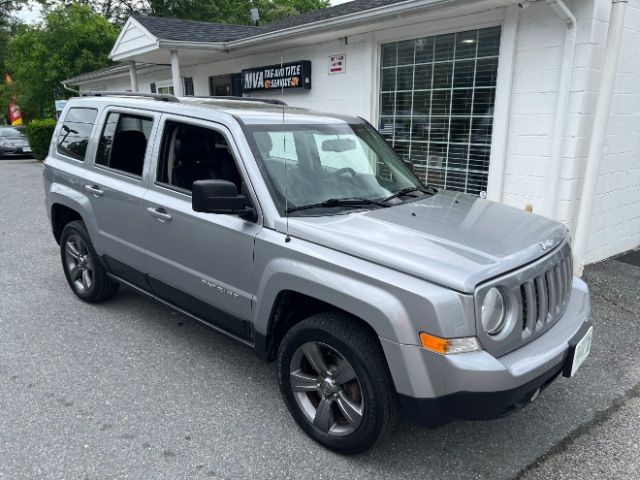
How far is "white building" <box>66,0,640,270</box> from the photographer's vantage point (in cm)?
549

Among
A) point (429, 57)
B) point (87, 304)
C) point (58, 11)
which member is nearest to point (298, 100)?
point (429, 57)

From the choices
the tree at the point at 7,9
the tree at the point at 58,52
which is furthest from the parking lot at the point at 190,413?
the tree at the point at 7,9

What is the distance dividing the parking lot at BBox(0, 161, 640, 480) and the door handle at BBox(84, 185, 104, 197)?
1126 mm

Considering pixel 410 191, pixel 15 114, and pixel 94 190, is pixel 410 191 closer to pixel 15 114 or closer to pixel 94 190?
pixel 94 190

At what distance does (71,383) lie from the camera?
339 centimetres

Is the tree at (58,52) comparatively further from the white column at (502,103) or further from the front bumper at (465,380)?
the front bumper at (465,380)

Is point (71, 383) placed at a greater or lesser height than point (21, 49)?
lesser

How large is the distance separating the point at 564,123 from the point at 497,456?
4.17 m

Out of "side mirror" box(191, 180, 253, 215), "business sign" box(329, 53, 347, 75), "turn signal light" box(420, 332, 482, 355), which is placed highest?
"business sign" box(329, 53, 347, 75)

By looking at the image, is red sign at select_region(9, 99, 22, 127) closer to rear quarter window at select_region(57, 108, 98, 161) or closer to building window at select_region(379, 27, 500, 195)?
building window at select_region(379, 27, 500, 195)

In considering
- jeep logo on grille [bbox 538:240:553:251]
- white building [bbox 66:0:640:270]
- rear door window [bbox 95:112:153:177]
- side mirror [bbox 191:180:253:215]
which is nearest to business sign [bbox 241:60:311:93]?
white building [bbox 66:0:640:270]

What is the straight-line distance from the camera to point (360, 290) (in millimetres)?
2406

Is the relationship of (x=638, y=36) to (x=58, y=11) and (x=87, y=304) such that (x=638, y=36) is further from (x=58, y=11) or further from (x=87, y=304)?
(x=58, y=11)

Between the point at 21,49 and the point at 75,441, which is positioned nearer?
the point at 75,441
